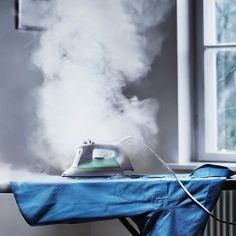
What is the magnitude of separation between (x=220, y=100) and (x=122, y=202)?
3.55 ft

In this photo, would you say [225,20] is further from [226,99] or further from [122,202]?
[122,202]

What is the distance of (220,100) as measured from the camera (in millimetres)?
2475

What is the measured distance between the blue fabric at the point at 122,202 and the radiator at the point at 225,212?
1.79ft

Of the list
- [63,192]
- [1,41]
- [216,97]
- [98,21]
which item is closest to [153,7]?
[98,21]

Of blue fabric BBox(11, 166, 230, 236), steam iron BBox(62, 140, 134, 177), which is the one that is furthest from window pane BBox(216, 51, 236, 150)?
blue fabric BBox(11, 166, 230, 236)

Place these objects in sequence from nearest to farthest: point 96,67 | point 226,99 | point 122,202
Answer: point 122,202 < point 96,67 < point 226,99

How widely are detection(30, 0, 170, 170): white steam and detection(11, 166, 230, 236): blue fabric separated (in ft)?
1.89

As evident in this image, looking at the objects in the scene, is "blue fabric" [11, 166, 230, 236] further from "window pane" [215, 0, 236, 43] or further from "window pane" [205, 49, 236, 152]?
"window pane" [215, 0, 236, 43]

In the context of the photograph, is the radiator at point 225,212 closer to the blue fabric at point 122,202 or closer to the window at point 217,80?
the window at point 217,80

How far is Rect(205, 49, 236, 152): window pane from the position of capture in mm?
2451

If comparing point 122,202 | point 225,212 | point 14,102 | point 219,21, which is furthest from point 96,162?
point 219,21

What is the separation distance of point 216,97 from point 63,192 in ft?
3.90

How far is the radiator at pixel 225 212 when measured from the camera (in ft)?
7.07

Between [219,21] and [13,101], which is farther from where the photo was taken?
[219,21]
